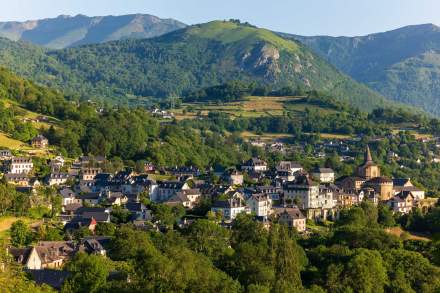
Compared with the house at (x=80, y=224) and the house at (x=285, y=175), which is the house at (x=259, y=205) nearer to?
the house at (x=285, y=175)

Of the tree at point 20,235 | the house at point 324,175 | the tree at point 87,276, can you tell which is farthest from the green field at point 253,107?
the tree at point 87,276

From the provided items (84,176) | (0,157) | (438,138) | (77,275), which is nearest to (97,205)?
(84,176)

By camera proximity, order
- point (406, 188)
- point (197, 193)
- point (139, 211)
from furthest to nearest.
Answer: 1. point (406, 188)
2. point (197, 193)
3. point (139, 211)

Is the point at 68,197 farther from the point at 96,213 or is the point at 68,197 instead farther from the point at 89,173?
the point at 89,173

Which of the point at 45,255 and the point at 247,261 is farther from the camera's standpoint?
the point at 45,255

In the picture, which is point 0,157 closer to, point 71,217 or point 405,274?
point 71,217

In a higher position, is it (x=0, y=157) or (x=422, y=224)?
(x=0, y=157)

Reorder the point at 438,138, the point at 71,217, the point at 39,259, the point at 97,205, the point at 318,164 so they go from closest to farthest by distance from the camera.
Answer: the point at 39,259
the point at 71,217
the point at 97,205
the point at 318,164
the point at 438,138

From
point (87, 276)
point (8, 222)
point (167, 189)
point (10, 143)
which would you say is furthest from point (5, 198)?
point (10, 143)
